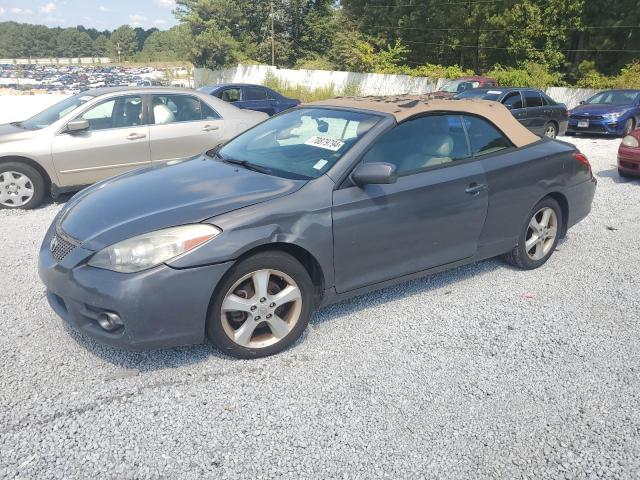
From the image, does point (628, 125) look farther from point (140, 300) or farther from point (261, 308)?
point (140, 300)

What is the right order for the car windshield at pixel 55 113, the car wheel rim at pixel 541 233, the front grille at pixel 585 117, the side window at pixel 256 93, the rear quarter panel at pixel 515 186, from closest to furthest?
the rear quarter panel at pixel 515 186 → the car wheel rim at pixel 541 233 → the car windshield at pixel 55 113 → the side window at pixel 256 93 → the front grille at pixel 585 117

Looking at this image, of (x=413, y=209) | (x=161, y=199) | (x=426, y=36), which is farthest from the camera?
(x=426, y=36)

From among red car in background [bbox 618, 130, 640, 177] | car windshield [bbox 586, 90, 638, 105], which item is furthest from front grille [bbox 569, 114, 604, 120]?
red car in background [bbox 618, 130, 640, 177]

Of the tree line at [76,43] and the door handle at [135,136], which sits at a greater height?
the tree line at [76,43]

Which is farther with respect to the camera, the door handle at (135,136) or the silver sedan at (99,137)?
the door handle at (135,136)

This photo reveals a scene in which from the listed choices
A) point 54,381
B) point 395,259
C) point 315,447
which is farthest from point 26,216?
point 315,447

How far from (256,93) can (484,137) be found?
11.0m

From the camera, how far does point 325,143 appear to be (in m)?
3.73

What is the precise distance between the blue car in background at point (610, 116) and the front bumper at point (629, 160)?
6.88 metres

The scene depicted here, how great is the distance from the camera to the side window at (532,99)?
13250 millimetres

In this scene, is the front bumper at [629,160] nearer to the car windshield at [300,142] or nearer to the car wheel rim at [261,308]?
the car windshield at [300,142]

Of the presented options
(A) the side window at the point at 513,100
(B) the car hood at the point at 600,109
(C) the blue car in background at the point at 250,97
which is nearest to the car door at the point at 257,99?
(C) the blue car in background at the point at 250,97

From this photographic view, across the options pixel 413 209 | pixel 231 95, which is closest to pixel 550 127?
pixel 231 95

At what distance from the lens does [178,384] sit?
2986mm
